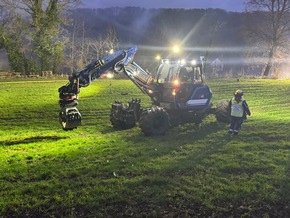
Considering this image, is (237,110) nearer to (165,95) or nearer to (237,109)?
(237,109)

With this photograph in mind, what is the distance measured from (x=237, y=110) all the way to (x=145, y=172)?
20.9 ft

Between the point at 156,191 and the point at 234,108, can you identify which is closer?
the point at 156,191

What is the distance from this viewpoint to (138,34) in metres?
86.2

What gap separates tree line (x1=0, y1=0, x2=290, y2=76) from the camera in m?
47.0

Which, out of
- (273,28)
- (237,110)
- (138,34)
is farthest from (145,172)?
(138,34)

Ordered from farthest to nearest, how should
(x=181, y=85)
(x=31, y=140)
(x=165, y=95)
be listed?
1. (x=165, y=95)
2. (x=181, y=85)
3. (x=31, y=140)

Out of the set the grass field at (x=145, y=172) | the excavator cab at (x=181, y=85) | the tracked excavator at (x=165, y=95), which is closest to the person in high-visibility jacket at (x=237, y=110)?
the grass field at (x=145, y=172)

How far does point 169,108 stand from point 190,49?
6657 centimetres

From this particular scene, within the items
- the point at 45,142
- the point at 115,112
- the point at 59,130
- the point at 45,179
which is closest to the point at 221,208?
the point at 45,179

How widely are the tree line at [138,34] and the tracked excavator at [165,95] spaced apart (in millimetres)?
2344

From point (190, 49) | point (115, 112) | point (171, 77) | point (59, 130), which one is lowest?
point (59, 130)

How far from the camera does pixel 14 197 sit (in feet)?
25.7

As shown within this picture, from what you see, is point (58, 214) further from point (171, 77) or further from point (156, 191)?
point (171, 77)

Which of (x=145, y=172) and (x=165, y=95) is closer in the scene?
(x=145, y=172)
